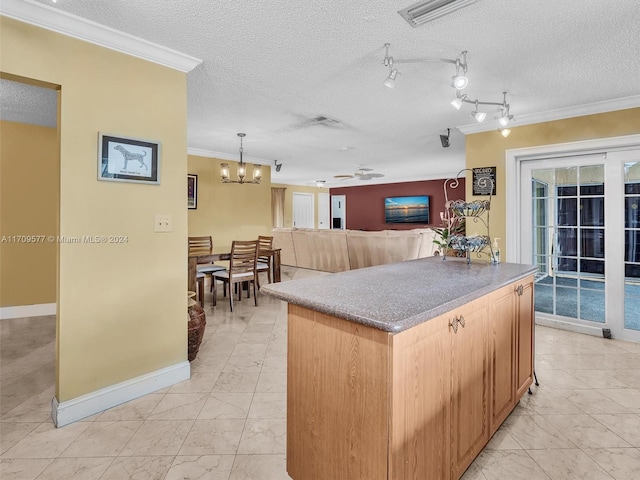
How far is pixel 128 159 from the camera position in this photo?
2.19 m

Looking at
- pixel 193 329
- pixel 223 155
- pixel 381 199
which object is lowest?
pixel 193 329

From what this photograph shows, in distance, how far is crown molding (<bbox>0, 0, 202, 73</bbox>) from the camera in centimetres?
181

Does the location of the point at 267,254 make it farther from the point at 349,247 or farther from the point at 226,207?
the point at 349,247

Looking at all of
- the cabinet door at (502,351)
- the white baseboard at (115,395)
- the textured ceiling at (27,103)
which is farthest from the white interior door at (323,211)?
the cabinet door at (502,351)

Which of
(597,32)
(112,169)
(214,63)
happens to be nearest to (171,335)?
(112,169)

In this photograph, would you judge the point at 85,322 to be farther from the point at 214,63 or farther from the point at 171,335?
the point at 214,63

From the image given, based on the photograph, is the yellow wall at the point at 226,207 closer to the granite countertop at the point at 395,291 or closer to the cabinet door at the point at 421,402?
the granite countertop at the point at 395,291

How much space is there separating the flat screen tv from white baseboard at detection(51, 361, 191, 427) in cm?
823

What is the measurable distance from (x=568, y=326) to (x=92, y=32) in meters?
4.99

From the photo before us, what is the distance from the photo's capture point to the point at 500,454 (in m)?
1.73

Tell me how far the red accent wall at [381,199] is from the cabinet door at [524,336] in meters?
7.03

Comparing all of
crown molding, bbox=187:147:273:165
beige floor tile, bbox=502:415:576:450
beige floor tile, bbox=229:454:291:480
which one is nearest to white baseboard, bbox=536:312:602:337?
beige floor tile, bbox=502:415:576:450

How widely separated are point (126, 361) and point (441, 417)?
1.99m

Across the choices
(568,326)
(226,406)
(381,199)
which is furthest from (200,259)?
(381,199)
